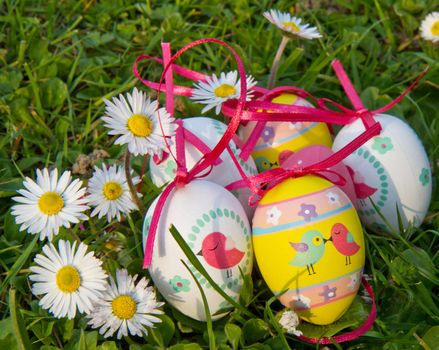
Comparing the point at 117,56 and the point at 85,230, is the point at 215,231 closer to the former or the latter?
the point at 85,230

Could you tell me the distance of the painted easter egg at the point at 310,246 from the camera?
1.36 metres

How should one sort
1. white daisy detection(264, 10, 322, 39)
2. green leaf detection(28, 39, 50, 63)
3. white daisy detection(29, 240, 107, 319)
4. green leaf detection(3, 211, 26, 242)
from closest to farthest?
white daisy detection(29, 240, 107, 319)
green leaf detection(3, 211, 26, 242)
white daisy detection(264, 10, 322, 39)
green leaf detection(28, 39, 50, 63)

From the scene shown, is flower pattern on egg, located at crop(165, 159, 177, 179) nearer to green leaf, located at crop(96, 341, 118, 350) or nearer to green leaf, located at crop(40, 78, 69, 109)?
green leaf, located at crop(96, 341, 118, 350)

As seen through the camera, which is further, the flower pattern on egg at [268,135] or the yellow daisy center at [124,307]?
the flower pattern on egg at [268,135]

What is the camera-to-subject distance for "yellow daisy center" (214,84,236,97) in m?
1.69

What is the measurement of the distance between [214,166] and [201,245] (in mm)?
270

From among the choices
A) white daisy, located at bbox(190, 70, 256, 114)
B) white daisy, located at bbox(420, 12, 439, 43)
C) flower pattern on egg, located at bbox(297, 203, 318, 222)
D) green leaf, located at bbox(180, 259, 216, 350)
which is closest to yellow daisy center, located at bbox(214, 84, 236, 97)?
white daisy, located at bbox(190, 70, 256, 114)

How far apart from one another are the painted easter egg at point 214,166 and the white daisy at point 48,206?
239 millimetres

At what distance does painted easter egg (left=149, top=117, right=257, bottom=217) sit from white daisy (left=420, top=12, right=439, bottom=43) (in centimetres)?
108

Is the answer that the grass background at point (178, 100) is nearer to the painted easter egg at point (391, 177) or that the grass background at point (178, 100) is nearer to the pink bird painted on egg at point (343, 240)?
the painted easter egg at point (391, 177)

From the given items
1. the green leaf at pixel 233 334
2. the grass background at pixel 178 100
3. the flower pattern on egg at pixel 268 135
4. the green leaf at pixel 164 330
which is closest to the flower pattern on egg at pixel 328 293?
the grass background at pixel 178 100

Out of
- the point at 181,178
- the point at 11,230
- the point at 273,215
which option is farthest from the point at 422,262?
the point at 11,230

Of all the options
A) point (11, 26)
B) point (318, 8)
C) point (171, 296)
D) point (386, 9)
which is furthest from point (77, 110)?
point (386, 9)

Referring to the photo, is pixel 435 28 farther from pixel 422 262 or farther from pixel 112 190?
pixel 112 190
